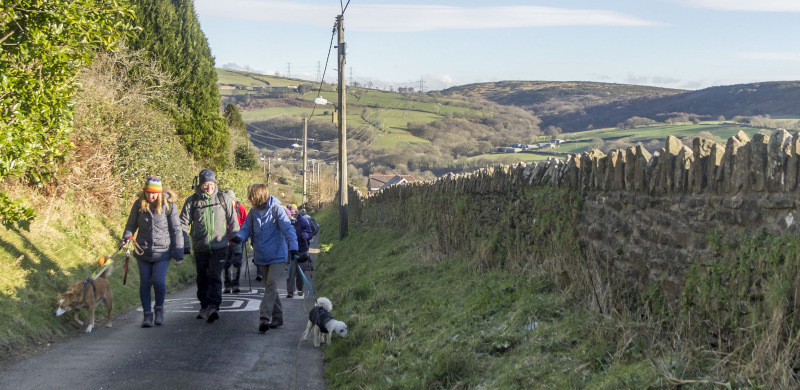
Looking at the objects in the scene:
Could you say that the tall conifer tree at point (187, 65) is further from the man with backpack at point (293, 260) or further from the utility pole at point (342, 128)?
the man with backpack at point (293, 260)

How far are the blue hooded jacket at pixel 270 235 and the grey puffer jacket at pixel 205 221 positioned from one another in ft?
2.68

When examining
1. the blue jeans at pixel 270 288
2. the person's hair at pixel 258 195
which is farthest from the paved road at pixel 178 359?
the person's hair at pixel 258 195

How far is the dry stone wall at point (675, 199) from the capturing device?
4.07 m

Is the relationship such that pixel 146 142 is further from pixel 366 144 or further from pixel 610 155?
pixel 366 144

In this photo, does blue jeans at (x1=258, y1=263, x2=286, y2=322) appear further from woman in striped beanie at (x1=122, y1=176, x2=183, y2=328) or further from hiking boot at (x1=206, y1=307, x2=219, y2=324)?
woman in striped beanie at (x1=122, y1=176, x2=183, y2=328)

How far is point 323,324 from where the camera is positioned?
23.3 feet

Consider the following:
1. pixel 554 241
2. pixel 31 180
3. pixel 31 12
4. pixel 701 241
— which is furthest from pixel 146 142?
pixel 701 241

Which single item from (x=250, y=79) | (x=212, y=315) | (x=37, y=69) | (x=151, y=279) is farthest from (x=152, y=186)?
(x=250, y=79)

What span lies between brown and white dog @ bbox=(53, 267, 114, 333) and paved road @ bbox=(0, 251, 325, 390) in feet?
0.93

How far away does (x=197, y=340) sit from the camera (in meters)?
7.50

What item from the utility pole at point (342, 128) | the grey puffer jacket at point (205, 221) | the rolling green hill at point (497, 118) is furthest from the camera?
the utility pole at point (342, 128)

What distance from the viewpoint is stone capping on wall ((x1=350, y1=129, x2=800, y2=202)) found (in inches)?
159

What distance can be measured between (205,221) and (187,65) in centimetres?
1604

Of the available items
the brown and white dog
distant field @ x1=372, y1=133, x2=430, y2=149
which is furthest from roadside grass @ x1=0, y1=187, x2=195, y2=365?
distant field @ x1=372, y1=133, x2=430, y2=149
